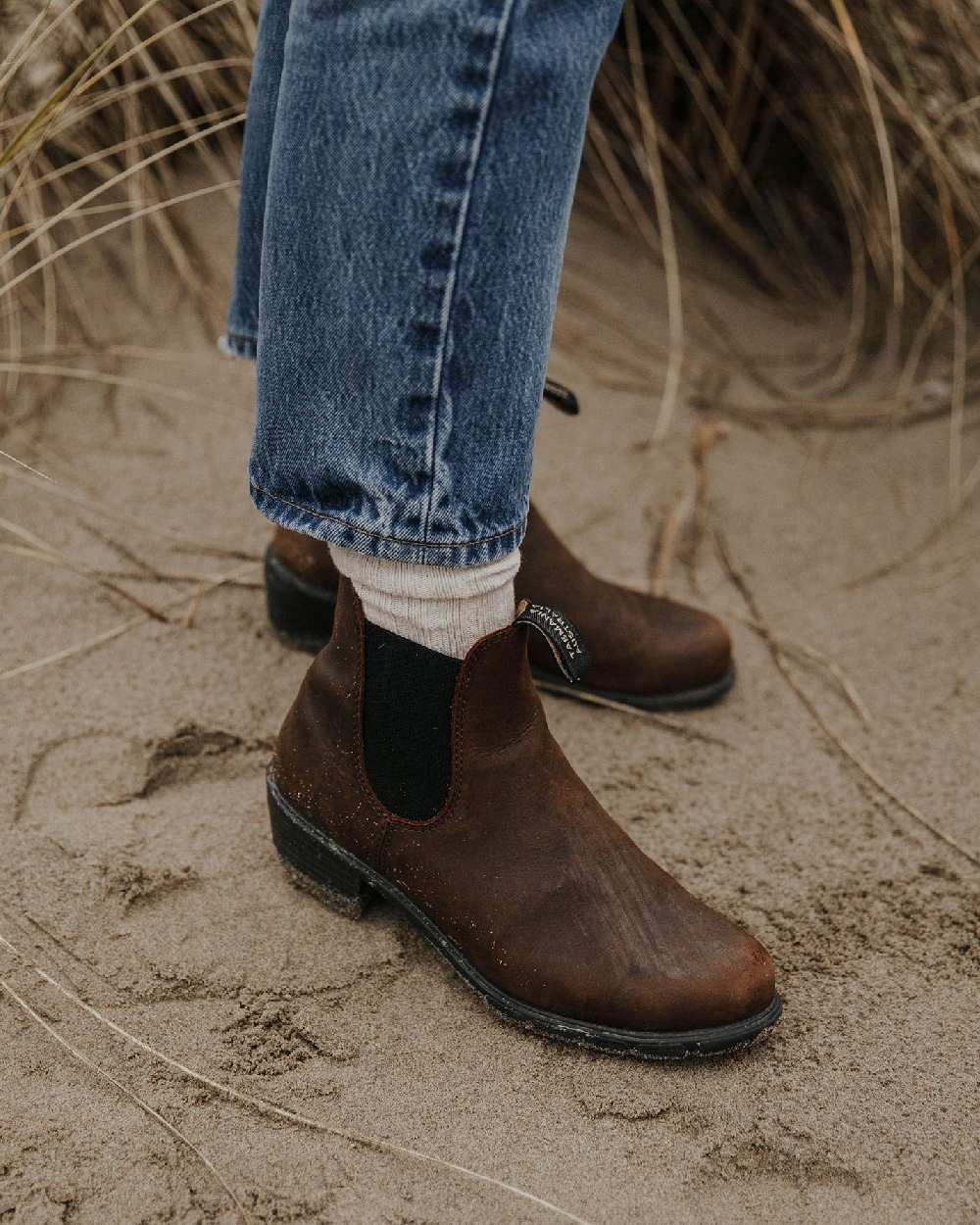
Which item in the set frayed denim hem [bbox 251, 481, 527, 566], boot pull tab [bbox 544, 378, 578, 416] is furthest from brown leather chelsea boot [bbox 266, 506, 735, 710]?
frayed denim hem [bbox 251, 481, 527, 566]

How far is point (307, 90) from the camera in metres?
0.70

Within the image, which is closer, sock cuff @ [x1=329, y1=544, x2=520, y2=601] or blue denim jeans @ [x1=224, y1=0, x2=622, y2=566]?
blue denim jeans @ [x1=224, y1=0, x2=622, y2=566]

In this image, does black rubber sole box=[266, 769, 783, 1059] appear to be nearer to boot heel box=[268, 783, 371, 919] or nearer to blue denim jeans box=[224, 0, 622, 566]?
boot heel box=[268, 783, 371, 919]

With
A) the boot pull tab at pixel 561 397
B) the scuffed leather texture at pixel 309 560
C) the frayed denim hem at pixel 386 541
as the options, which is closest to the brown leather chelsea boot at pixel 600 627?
the scuffed leather texture at pixel 309 560

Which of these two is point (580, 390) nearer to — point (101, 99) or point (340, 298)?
point (101, 99)

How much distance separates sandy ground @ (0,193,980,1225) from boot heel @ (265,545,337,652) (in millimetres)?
27

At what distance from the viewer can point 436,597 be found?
793 millimetres

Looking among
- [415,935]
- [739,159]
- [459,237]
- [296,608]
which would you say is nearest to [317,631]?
[296,608]

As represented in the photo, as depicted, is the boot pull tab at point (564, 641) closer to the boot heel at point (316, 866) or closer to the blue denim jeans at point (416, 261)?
the blue denim jeans at point (416, 261)

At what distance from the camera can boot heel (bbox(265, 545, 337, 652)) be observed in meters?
1.24

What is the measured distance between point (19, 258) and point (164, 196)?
243mm

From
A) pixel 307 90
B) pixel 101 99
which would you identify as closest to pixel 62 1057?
pixel 307 90

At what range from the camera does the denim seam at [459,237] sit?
64cm

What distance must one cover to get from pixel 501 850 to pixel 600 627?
42 cm
